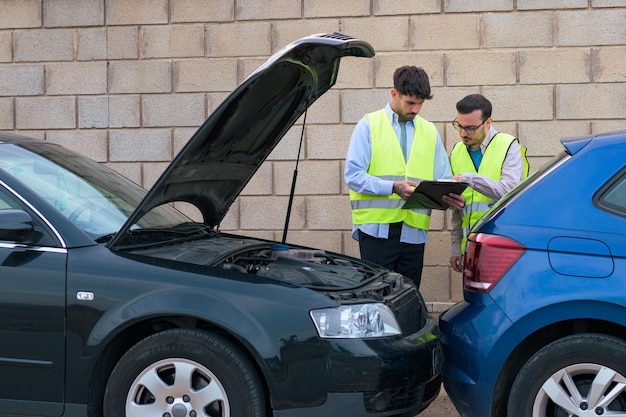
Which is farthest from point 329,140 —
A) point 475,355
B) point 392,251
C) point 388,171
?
point 475,355

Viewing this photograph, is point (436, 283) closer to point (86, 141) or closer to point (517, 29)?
point (517, 29)

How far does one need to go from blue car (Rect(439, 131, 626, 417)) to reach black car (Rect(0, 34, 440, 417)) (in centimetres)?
36

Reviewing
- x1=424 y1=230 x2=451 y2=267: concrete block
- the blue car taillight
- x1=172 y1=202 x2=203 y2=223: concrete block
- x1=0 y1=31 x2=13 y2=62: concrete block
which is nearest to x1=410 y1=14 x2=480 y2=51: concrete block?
x1=424 y1=230 x2=451 y2=267: concrete block

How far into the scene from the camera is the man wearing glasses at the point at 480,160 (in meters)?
5.81

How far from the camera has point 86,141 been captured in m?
8.21

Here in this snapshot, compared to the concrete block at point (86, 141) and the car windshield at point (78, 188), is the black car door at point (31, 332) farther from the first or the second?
the concrete block at point (86, 141)

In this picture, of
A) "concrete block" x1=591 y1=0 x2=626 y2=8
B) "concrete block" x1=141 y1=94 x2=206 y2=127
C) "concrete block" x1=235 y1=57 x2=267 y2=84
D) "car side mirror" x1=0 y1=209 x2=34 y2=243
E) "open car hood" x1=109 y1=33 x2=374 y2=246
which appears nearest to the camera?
"car side mirror" x1=0 y1=209 x2=34 y2=243

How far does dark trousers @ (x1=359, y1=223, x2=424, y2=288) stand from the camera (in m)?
5.86

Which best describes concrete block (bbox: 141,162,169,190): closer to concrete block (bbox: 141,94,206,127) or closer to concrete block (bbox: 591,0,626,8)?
concrete block (bbox: 141,94,206,127)

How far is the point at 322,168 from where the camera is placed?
→ 25.8 ft

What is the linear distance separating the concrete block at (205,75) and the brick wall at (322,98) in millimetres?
11

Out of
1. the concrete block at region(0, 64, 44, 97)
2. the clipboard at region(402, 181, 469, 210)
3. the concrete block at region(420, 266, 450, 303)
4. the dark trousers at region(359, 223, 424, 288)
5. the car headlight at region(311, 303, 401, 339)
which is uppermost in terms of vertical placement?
the concrete block at region(0, 64, 44, 97)

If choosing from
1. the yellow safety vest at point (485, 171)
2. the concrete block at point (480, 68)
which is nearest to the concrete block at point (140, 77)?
the concrete block at point (480, 68)

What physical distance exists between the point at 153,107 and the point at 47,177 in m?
3.51
